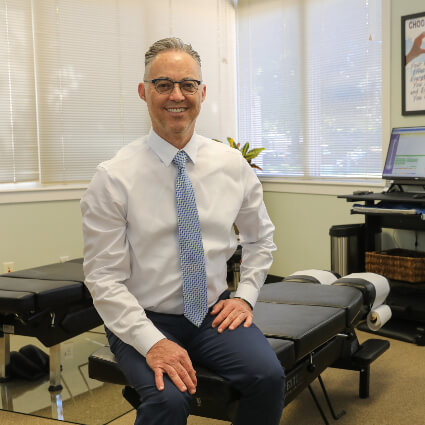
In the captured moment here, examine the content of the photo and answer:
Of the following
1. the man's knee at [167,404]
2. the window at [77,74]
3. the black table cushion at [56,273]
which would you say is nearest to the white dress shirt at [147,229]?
the man's knee at [167,404]

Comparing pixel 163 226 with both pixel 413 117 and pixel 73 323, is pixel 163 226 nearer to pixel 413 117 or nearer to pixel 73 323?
pixel 73 323

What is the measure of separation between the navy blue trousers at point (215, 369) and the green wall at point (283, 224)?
2433 mm

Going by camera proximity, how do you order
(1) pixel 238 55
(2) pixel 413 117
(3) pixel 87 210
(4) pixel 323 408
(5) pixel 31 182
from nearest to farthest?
(3) pixel 87 210, (4) pixel 323 408, (2) pixel 413 117, (5) pixel 31 182, (1) pixel 238 55

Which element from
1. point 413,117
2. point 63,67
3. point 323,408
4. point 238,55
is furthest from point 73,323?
point 238,55

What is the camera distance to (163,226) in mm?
1589

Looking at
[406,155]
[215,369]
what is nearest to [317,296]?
[215,369]

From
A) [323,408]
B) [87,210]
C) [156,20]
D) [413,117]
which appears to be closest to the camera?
[87,210]

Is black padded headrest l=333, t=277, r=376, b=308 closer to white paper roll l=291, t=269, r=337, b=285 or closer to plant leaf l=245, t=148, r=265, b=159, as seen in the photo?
white paper roll l=291, t=269, r=337, b=285

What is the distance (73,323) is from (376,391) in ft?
4.53

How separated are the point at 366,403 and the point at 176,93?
157 cm

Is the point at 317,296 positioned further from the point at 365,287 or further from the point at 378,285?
the point at 378,285

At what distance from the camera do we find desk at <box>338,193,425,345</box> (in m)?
3.22

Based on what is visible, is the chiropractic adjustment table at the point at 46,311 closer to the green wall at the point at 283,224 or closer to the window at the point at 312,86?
the green wall at the point at 283,224

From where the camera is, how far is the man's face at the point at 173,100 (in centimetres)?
159
